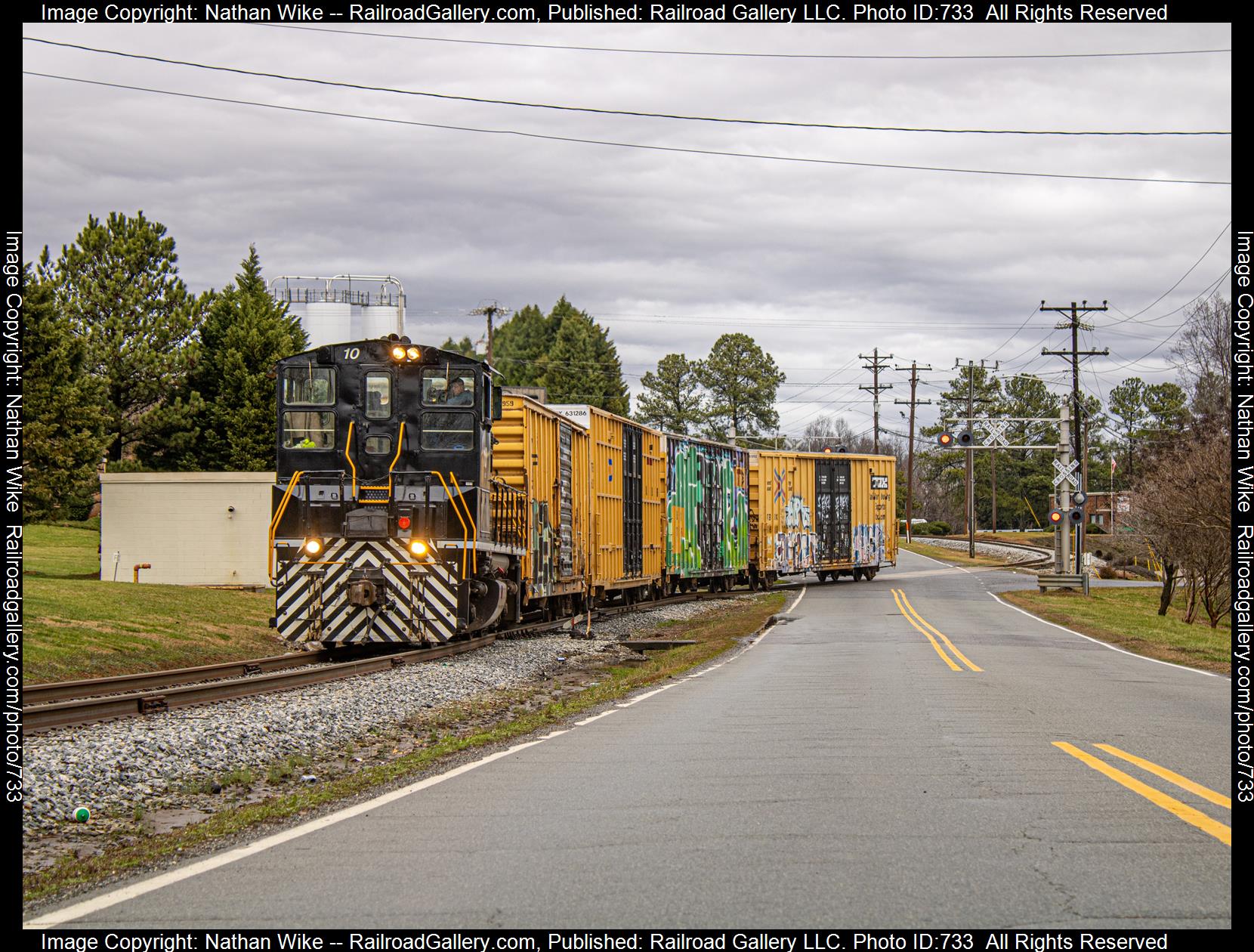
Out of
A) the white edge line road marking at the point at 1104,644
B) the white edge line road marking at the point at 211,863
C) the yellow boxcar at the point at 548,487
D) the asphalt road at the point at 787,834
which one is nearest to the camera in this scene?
the asphalt road at the point at 787,834

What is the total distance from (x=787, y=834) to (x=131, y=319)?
53.3 metres

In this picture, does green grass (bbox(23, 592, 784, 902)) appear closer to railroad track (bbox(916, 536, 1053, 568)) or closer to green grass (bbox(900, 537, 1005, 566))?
railroad track (bbox(916, 536, 1053, 568))

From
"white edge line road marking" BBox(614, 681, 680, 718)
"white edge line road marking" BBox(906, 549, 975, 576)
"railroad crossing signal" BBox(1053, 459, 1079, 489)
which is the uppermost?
"railroad crossing signal" BBox(1053, 459, 1079, 489)

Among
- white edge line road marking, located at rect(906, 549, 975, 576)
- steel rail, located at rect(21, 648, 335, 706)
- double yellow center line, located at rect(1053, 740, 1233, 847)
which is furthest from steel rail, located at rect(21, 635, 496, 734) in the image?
white edge line road marking, located at rect(906, 549, 975, 576)

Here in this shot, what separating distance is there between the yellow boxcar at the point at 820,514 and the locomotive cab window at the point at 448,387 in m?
24.2

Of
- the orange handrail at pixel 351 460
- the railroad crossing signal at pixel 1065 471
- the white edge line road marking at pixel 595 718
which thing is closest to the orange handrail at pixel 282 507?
the orange handrail at pixel 351 460

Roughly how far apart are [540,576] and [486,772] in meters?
14.0

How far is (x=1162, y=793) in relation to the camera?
24.4ft

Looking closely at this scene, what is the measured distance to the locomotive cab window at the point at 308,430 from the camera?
62.3 feet

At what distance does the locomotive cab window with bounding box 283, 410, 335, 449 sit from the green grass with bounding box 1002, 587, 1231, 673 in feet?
49.9

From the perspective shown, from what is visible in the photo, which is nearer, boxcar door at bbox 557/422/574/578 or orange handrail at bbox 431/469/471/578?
orange handrail at bbox 431/469/471/578

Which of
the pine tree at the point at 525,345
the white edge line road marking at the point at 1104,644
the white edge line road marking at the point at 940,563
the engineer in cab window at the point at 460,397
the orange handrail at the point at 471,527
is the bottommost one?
the white edge line road marking at the point at 940,563

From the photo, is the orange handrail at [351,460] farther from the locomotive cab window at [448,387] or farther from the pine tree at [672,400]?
the pine tree at [672,400]

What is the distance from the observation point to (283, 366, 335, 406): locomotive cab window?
62.8 ft
